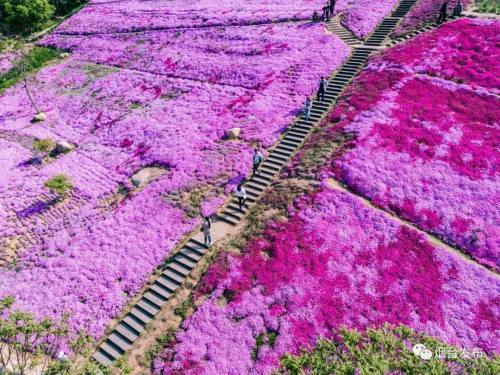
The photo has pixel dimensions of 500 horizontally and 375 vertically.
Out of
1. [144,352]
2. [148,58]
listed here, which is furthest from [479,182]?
[148,58]

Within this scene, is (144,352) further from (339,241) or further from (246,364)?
(339,241)

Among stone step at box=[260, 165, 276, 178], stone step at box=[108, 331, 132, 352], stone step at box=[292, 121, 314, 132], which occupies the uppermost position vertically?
stone step at box=[292, 121, 314, 132]

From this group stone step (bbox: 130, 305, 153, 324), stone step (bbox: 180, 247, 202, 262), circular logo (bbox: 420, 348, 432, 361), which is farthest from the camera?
stone step (bbox: 180, 247, 202, 262)

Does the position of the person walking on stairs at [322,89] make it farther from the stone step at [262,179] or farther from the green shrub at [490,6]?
the green shrub at [490,6]

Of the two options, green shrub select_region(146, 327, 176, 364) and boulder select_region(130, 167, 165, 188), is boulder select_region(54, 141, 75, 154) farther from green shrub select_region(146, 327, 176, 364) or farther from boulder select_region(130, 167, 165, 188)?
green shrub select_region(146, 327, 176, 364)

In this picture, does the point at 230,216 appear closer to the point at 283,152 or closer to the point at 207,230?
the point at 207,230

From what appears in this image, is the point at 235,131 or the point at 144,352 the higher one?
the point at 235,131

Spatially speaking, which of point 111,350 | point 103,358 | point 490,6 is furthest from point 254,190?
point 490,6

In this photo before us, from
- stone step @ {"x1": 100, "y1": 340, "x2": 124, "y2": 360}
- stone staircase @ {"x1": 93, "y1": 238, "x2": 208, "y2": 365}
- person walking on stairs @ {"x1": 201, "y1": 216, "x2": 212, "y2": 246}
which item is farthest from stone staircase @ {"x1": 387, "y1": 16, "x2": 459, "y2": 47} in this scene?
stone step @ {"x1": 100, "y1": 340, "x2": 124, "y2": 360}
